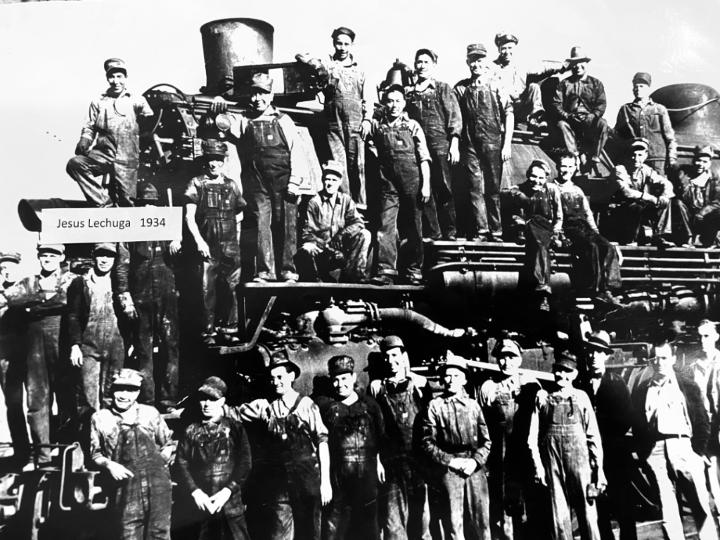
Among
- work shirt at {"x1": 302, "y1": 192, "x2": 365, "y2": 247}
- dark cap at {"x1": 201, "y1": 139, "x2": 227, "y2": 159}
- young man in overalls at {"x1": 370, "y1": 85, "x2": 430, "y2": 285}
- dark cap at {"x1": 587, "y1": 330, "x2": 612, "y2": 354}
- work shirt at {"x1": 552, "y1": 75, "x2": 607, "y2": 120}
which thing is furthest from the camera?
work shirt at {"x1": 552, "y1": 75, "x2": 607, "y2": 120}

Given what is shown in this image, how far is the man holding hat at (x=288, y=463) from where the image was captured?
5035 mm

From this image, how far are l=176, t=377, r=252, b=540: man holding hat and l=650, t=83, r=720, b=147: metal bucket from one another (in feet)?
15.1

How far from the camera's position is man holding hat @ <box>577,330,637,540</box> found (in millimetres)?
5641

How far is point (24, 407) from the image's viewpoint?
509cm

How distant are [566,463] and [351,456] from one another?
1487 mm

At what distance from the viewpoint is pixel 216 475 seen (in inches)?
194

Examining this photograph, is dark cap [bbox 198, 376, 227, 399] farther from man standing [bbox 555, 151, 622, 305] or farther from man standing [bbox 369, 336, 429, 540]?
man standing [bbox 555, 151, 622, 305]

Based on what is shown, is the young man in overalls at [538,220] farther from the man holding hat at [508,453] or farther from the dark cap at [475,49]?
the dark cap at [475,49]

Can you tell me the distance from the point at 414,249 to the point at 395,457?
4.87ft

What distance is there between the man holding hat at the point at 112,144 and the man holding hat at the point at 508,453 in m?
2.76

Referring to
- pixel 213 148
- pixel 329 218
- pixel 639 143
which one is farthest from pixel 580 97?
pixel 213 148

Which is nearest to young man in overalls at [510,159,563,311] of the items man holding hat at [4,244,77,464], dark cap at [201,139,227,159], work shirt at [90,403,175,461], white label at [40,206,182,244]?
dark cap at [201,139,227,159]

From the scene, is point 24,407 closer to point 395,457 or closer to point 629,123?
point 395,457

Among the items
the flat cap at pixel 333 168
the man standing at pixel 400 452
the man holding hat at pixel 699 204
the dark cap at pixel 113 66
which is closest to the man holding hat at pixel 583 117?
the man holding hat at pixel 699 204
